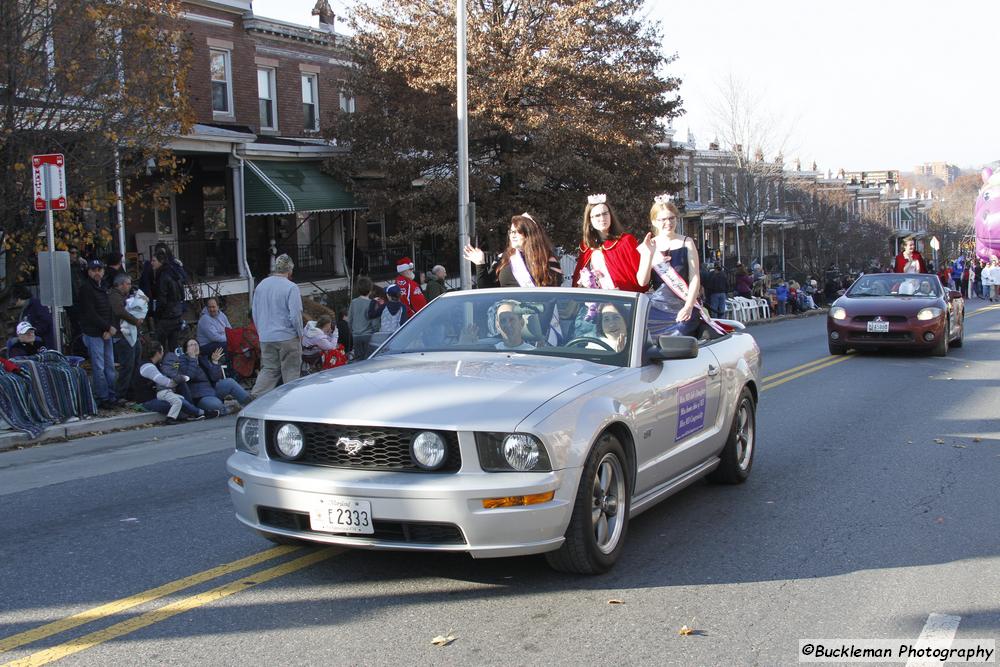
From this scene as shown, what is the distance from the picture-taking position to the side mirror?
5.81 meters

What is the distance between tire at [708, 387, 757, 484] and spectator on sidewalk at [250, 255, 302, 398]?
19.9 feet

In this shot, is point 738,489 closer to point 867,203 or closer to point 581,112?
point 581,112

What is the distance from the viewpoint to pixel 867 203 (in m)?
75.5

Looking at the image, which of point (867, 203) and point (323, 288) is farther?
point (867, 203)

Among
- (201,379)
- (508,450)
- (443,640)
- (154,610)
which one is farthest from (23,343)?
(443,640)

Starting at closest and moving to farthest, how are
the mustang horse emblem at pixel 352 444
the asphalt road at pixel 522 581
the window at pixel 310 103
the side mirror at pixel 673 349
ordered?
the asphalt road at pixel 522 581 → the mustang horse emblem at pixel 352 444 → the side mirror at pixel 673 349 → the window at pixel 310 103

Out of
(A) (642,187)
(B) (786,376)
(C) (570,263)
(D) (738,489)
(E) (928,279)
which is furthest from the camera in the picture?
(C) (570,263)

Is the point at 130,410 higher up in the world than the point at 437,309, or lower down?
lower down

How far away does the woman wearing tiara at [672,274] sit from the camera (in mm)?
7461

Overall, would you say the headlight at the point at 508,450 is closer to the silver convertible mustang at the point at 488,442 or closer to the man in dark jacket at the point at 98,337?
the silver convertible mustang at the point at 488,442

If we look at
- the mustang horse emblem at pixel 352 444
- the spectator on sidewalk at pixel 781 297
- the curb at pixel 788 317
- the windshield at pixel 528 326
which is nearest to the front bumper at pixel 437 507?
the mustang horse emblem at pixel 352 444

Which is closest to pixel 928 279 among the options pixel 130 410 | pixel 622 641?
pixel 130 410

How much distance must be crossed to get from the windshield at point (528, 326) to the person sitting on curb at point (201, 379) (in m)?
6.64

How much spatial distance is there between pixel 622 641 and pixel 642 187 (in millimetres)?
22245
